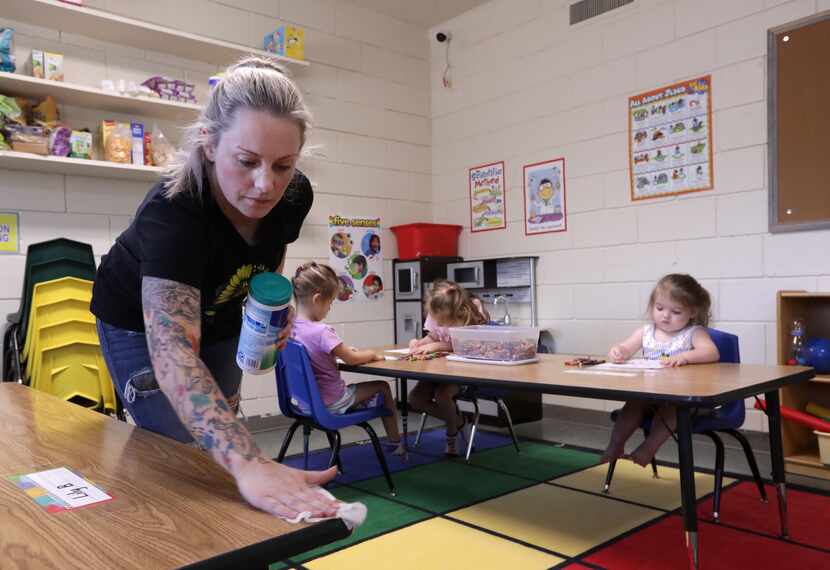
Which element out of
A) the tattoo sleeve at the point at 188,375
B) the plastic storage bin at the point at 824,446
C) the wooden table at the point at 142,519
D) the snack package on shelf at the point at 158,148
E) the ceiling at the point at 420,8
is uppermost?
the ceiling at the point at 420,8

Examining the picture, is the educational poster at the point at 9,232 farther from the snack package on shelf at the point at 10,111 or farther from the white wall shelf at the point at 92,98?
the white wall shelf at the point at 92,98

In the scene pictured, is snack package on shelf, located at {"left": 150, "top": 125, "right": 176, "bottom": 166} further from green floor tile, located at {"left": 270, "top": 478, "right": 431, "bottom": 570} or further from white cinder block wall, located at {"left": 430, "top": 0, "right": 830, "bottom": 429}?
white cinder block wall, located at {"left": 430, "top": 0, "right": 830, "bottom": 429}

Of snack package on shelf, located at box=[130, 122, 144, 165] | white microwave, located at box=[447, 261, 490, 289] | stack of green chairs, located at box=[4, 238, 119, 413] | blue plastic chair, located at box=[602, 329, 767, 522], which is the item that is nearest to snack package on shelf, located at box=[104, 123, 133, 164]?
snack package on shelf, located at box=[130, 122, 144, 165]

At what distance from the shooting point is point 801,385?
10.4ft

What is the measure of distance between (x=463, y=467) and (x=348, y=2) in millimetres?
3624

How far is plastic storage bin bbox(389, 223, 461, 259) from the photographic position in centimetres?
489

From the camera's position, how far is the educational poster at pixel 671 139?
3.65m

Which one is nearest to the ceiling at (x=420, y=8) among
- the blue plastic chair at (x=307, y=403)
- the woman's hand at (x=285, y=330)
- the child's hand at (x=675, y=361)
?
the blue plastic chair at (x=307, y=403)

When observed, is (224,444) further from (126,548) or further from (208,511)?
(126,548)

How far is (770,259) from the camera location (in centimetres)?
→ 337

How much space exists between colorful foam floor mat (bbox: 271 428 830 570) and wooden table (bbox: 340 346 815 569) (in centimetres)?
20

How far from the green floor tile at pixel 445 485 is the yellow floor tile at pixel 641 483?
0.29m

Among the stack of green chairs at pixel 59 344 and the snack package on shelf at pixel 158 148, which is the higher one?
the snack package on shelf at pixel 158 148

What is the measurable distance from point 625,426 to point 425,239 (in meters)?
2.66
